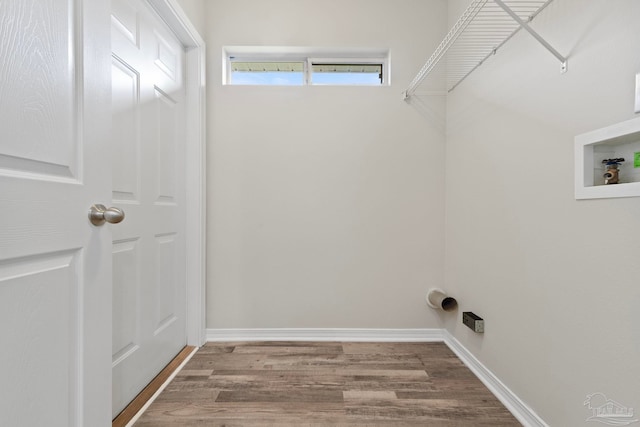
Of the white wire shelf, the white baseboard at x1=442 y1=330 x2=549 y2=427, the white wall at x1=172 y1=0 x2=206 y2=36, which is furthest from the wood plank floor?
the white wall at x1=172 y1=0 x2=206 y2=36

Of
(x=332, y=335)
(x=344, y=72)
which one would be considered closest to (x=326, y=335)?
(x=332, y=335)

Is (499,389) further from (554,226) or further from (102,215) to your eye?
(102,215)

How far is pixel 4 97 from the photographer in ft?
2.03

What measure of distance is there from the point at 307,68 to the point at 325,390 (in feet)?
6.62

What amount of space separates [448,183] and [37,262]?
2.04 metres

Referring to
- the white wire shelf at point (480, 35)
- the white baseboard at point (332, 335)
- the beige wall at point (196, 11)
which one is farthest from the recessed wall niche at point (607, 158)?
the beige wall at point (196, 11)

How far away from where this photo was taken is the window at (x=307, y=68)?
2102 mm

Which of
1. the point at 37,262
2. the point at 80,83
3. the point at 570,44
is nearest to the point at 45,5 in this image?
the point at 80,83

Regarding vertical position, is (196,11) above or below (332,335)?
above

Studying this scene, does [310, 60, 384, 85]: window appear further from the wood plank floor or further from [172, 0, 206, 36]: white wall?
the wood plank floor

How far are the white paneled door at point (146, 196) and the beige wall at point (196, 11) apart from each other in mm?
171

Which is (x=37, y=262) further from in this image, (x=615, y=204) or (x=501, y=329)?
(x=501, y=329)

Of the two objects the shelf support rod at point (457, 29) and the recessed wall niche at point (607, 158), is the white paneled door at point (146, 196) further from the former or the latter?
the recessed wall niche at point (607, 158)

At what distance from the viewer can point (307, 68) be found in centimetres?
212
